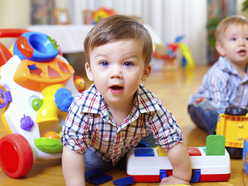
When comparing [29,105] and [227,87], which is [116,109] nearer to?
[29,105]

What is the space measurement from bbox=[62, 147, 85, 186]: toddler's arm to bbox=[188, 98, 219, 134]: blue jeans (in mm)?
591

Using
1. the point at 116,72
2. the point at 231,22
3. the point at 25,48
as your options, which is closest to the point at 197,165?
the point at 116,72

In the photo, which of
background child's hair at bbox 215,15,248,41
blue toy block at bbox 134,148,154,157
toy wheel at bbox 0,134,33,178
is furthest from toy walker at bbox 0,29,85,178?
background child's hair at bbox 215,15,248,41

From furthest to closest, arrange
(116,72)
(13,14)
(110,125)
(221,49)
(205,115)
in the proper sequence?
(13,14), (221,49), (205,115), (110,125), (116,72)

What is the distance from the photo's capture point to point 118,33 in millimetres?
660

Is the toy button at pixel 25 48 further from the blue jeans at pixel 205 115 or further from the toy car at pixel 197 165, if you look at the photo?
the blue jeans at pixel 205 115

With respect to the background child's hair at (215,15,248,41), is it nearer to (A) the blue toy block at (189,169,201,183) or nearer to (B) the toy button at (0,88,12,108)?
(A) the blue toy block at (189,169,201,183)

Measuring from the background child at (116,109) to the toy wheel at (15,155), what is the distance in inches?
5.4

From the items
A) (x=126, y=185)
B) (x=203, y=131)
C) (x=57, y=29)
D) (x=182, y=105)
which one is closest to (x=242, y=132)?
(x=203, y=131)

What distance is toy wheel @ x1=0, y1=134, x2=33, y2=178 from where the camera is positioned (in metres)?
0.80

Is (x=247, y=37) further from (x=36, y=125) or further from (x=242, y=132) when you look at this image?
(x=36, y=125)

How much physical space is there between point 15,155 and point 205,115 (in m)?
0.72

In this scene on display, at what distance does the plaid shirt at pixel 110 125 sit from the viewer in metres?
0.74

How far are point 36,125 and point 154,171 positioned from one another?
0.36 metres
